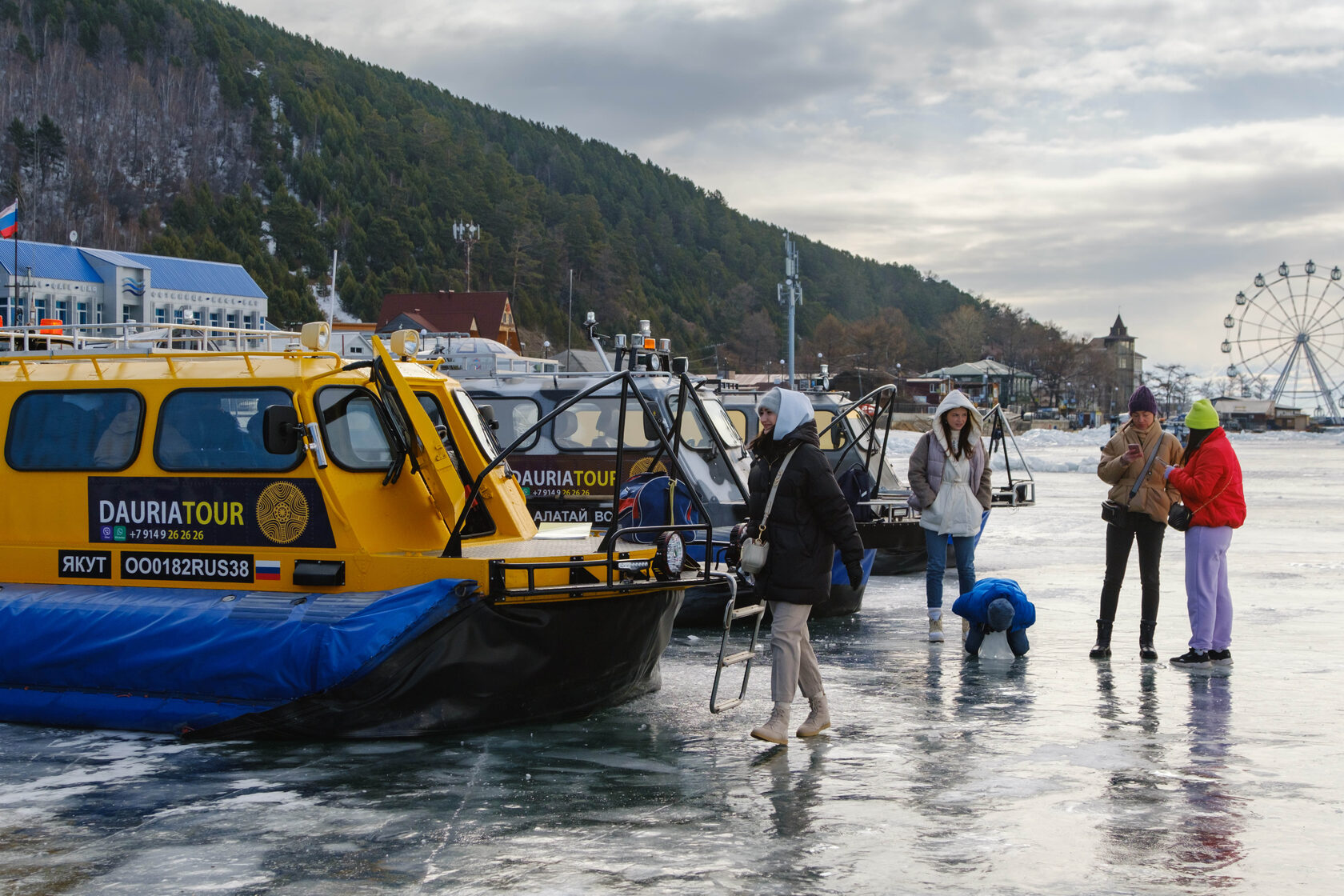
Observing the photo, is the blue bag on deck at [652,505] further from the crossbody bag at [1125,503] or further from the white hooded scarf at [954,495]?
the crossbody bag at [1125,503]

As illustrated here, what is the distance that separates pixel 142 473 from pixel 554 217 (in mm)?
140374

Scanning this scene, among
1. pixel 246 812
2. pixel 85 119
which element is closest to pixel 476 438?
pixel 246 812

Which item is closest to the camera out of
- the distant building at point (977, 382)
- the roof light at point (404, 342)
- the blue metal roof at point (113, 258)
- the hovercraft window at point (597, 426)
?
the roof light at point (404, 342)

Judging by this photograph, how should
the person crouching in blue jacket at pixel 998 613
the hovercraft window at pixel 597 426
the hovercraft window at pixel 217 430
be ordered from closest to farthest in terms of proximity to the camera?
the hovercraft window at pixel 217 430 < the person crouching in blue jacket at pixel 998 613 < the hovercraft window at pixel 597 426

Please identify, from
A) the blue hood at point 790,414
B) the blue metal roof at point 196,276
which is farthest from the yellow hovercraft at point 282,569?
the blue metal roof at point 196,276

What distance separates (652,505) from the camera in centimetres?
931

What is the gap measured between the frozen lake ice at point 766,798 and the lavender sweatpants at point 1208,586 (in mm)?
308

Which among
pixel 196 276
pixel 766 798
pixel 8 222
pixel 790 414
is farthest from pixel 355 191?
pixel 766 798

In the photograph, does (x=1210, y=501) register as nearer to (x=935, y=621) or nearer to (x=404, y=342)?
(x=935, y=621)

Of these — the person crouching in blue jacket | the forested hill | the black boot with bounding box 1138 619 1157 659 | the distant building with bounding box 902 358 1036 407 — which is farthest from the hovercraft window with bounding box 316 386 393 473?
the forested hill

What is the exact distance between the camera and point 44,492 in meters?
7.73

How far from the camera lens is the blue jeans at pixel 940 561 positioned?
1023 cm

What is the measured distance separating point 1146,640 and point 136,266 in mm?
78403

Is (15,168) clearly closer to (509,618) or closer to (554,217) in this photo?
(554,217)
